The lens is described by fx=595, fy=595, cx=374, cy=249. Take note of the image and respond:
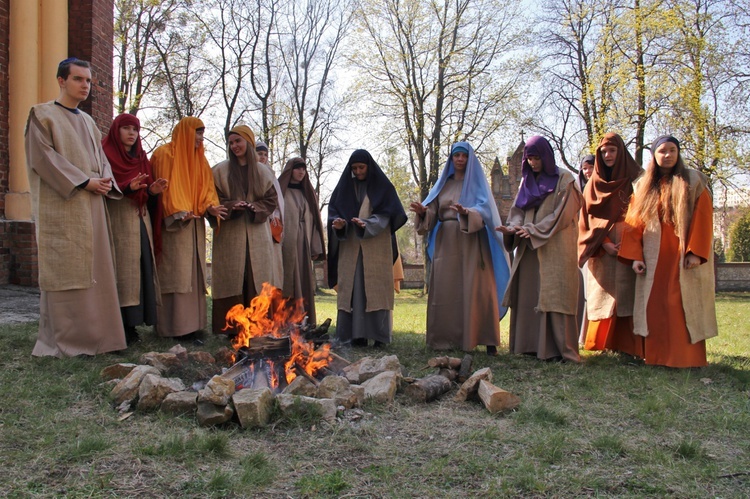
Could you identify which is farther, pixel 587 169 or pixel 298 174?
pixel 587 169

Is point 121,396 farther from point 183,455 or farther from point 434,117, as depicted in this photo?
point 434,117

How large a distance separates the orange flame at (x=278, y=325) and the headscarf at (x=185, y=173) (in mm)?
1114

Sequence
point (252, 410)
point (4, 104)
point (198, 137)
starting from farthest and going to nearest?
point (4, 104), point (198, 137), point (252, 410)

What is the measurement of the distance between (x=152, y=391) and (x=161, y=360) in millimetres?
973

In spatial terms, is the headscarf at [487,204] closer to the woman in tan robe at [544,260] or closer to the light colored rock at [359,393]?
the woman in tan robe at [544,260]

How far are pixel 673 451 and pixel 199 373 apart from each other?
3.21 m

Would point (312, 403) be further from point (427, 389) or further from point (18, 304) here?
point (18, 304)

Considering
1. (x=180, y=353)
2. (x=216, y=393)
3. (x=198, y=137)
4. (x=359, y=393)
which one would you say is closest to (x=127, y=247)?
(x=180, y=353)

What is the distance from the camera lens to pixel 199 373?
450 cm

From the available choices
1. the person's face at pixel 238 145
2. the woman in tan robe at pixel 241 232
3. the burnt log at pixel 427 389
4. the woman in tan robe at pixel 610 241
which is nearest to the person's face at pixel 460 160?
the woman in tan robe at pixel 610 241

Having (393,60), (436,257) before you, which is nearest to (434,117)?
(393,60)

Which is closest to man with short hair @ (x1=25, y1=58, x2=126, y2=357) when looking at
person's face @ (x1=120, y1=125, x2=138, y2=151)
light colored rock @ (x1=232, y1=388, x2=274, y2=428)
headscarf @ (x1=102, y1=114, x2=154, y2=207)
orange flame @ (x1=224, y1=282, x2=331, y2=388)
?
headscarf @ (x1=102, y1=114, x2=154, y2=207)

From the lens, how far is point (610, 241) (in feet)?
19.2

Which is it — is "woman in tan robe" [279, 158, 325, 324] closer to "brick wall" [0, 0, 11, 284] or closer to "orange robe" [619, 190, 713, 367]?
"orange robe" [619, 190, 713, 367]
